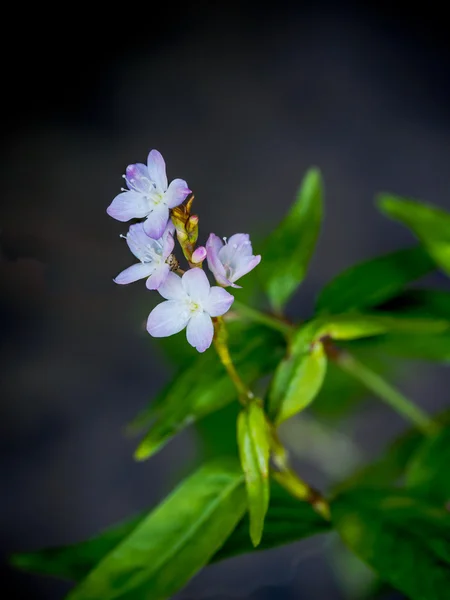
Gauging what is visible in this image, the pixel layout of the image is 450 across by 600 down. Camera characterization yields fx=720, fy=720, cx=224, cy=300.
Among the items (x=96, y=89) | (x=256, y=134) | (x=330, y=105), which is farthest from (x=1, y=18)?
(x=330, y=105)

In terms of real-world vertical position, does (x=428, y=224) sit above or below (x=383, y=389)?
above

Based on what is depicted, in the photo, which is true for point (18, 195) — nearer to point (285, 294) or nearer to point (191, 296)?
point (285, 294)

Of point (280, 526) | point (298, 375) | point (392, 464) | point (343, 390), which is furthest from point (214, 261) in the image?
point (343, 390)

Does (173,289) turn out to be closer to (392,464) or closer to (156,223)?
(156,223)

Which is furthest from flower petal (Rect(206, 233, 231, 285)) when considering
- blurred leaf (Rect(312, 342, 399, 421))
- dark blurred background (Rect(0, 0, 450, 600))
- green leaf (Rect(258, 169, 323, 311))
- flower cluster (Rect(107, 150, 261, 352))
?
dark blurred background (Rect(0, 0, 450, 600))

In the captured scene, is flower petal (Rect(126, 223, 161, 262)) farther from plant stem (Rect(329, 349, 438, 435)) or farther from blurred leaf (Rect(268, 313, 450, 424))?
Answer: plant stem (Rect(329, 349, 438, 435))

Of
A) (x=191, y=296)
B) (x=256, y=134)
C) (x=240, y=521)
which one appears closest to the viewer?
(x=191, y=296)
